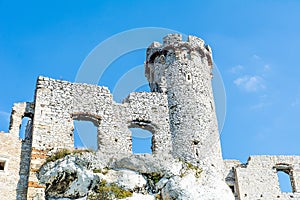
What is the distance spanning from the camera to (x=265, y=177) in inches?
910

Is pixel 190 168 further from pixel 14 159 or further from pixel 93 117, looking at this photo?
pixel 14 159

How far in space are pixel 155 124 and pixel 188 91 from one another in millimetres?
2365

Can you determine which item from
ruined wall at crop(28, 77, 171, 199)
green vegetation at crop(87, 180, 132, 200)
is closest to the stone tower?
ruined wall at crop(28, 77, 171, 199)

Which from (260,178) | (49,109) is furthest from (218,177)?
(49,109)

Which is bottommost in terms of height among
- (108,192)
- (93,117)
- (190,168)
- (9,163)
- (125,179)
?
(108,192)

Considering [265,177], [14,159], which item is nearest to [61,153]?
[14,159]

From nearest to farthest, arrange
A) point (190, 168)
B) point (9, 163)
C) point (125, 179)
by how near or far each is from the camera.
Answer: point (9, 163) → point (125, 179) → point (190, 168)

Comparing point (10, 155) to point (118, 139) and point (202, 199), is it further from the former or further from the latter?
point (202, 199)

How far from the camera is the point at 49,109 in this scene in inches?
771

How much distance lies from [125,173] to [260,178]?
8153 millimetres

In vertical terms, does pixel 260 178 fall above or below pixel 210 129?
below

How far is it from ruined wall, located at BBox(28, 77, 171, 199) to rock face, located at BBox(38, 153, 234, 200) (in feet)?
2.47

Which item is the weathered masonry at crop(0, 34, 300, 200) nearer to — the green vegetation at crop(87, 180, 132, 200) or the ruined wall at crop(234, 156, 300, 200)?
the ruined wall at crop(234, 156, 300, 200)

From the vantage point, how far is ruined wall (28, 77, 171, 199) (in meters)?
18.9
